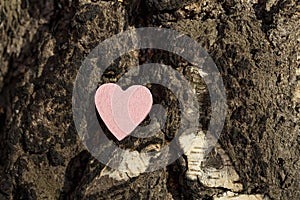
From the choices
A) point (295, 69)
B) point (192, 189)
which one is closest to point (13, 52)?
point (192, 189)

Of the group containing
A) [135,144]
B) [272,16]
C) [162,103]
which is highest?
[272,16]

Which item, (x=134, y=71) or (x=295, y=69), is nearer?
(x=295, y=69)

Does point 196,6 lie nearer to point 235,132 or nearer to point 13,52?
point 235,132

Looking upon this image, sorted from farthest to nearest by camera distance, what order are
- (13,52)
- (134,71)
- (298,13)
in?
(13,52) < (134,71) < (298,13)

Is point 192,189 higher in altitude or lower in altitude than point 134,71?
lower
